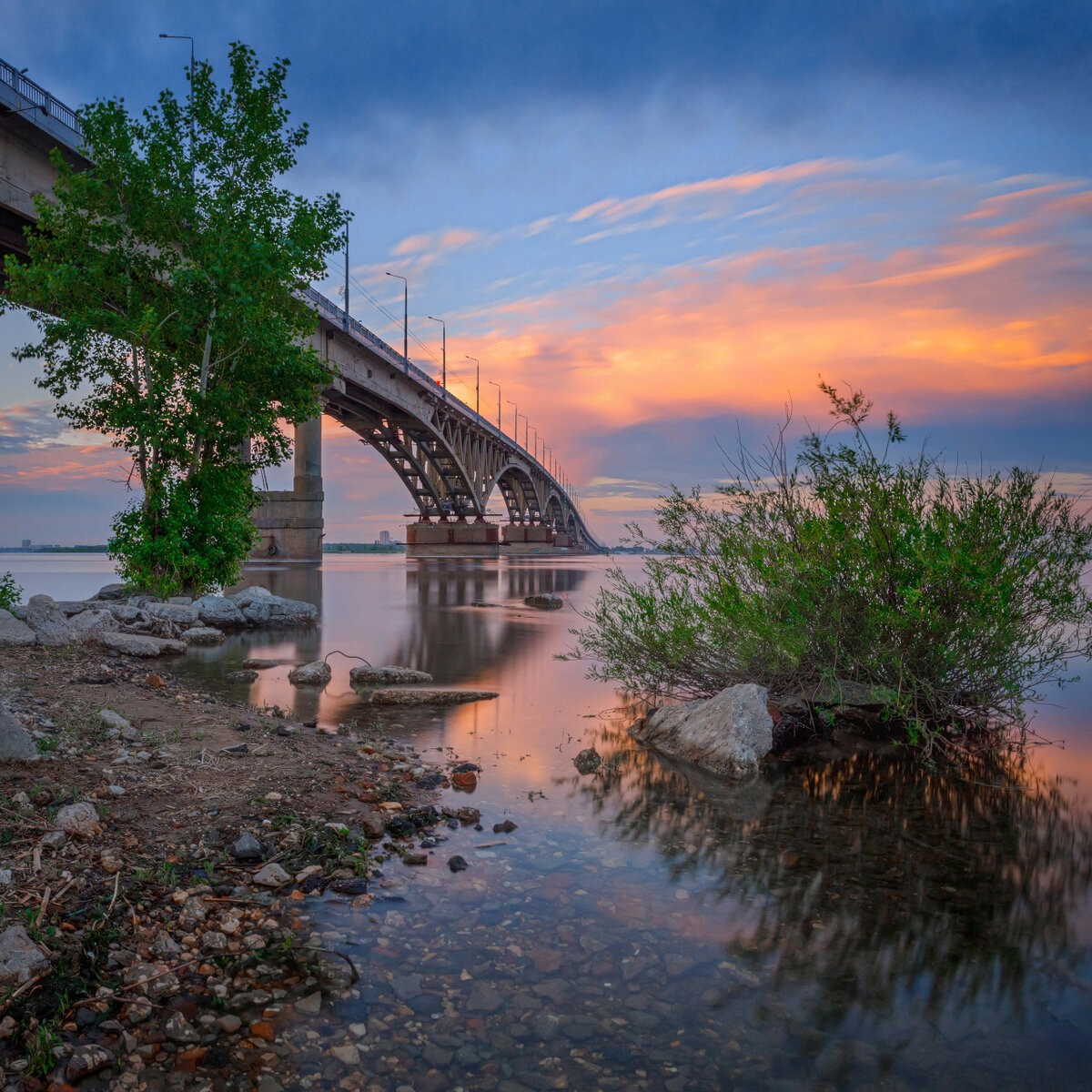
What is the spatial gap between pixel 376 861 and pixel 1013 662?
5.75 m

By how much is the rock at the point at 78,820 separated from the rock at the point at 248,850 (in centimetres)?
69

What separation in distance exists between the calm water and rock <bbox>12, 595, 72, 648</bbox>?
744cm

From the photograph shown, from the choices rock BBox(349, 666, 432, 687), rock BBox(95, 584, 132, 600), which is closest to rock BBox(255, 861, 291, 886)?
rock BBox(349, 666, 432, 687)

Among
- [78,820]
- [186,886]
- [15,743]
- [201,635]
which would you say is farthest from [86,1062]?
[201,635]

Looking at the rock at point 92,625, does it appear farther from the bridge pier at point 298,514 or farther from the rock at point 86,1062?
the bridge pier at point 298,514

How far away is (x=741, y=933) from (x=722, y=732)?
2.95 metres

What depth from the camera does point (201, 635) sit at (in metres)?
13.7

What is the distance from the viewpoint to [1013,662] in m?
6.62

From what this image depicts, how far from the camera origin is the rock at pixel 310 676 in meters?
9.71

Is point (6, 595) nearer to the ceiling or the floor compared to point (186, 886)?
nearer to the ceiling

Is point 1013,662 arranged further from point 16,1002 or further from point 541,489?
point 541,489

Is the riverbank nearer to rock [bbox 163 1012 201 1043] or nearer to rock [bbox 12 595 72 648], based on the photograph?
rock [bbox 163 1012 201 1043]

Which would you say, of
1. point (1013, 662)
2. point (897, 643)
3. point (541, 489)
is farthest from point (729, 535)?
point (541, 489)

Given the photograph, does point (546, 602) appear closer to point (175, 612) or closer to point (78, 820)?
point (175, 612)
